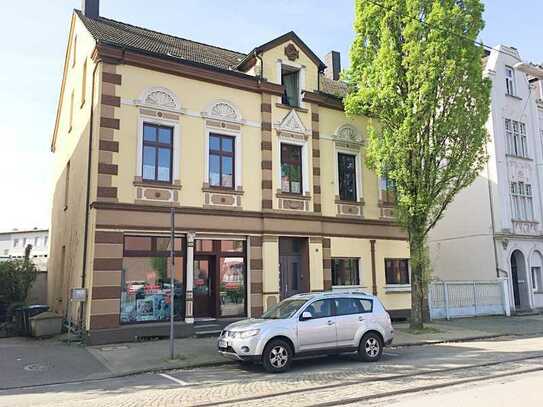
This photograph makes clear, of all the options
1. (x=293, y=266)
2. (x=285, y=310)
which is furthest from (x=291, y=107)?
(x=285, y=310)

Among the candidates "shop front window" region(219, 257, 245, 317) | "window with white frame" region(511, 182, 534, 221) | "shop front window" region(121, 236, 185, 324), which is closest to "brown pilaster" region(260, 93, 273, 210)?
"shop front window" region(219, 257, 245, 317)

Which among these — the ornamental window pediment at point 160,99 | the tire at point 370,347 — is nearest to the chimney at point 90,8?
the ornamental window pediment at point 160,99

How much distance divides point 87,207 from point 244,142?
19.3 ft

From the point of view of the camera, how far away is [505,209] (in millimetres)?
24891

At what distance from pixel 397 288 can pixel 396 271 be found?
0.78 meters

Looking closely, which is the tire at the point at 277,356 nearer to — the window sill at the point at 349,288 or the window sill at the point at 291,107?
the window sill at the point at 349,288

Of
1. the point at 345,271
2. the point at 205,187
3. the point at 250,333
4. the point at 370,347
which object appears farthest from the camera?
the point at 345,271

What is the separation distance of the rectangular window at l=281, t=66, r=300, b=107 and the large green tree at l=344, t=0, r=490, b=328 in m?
2.60

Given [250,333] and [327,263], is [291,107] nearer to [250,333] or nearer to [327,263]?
[327,263]

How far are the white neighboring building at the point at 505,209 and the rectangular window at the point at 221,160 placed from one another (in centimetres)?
1461

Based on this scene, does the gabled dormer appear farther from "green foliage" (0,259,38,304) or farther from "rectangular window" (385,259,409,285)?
"green foliage" (0,259,38,304)

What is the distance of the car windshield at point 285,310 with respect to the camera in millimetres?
10969

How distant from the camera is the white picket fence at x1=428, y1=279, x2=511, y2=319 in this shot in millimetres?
20922

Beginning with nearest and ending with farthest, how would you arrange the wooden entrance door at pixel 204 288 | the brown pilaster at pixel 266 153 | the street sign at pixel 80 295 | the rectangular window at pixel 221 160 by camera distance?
the street sign at pixel 80 295 → the wooden entrance door at pixel 204 288 → the rectangular window at pixel 221 160 → the brown pilaster at pixel 266 153
